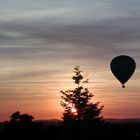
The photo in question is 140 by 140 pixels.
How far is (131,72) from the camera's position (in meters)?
62.2

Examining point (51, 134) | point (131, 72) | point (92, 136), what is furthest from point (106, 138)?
point (51, 134)

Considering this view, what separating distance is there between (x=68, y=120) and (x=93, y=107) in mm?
3544

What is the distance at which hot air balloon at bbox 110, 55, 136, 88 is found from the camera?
→ 6203 cm

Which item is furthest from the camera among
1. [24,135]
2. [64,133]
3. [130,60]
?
[24,135]

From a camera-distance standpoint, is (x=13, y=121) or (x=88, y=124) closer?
(x=88, y=124)

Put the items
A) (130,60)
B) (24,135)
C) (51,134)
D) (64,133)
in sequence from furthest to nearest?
(51,134) < (24,135) < (64,133) < (130,60)

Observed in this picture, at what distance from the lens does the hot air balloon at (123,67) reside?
204 ft

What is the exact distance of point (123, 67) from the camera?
62188mm

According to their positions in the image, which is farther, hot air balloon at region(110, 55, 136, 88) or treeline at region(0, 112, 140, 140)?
treeline at region(0, 112, 140, 140)

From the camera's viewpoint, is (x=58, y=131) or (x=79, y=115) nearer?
(x=79, y=115)

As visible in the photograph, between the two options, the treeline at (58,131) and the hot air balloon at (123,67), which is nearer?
the hot air balloon at (123,67)

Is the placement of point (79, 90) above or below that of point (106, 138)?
above

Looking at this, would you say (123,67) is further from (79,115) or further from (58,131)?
(58,131)

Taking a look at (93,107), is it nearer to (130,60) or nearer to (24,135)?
(130,60)
